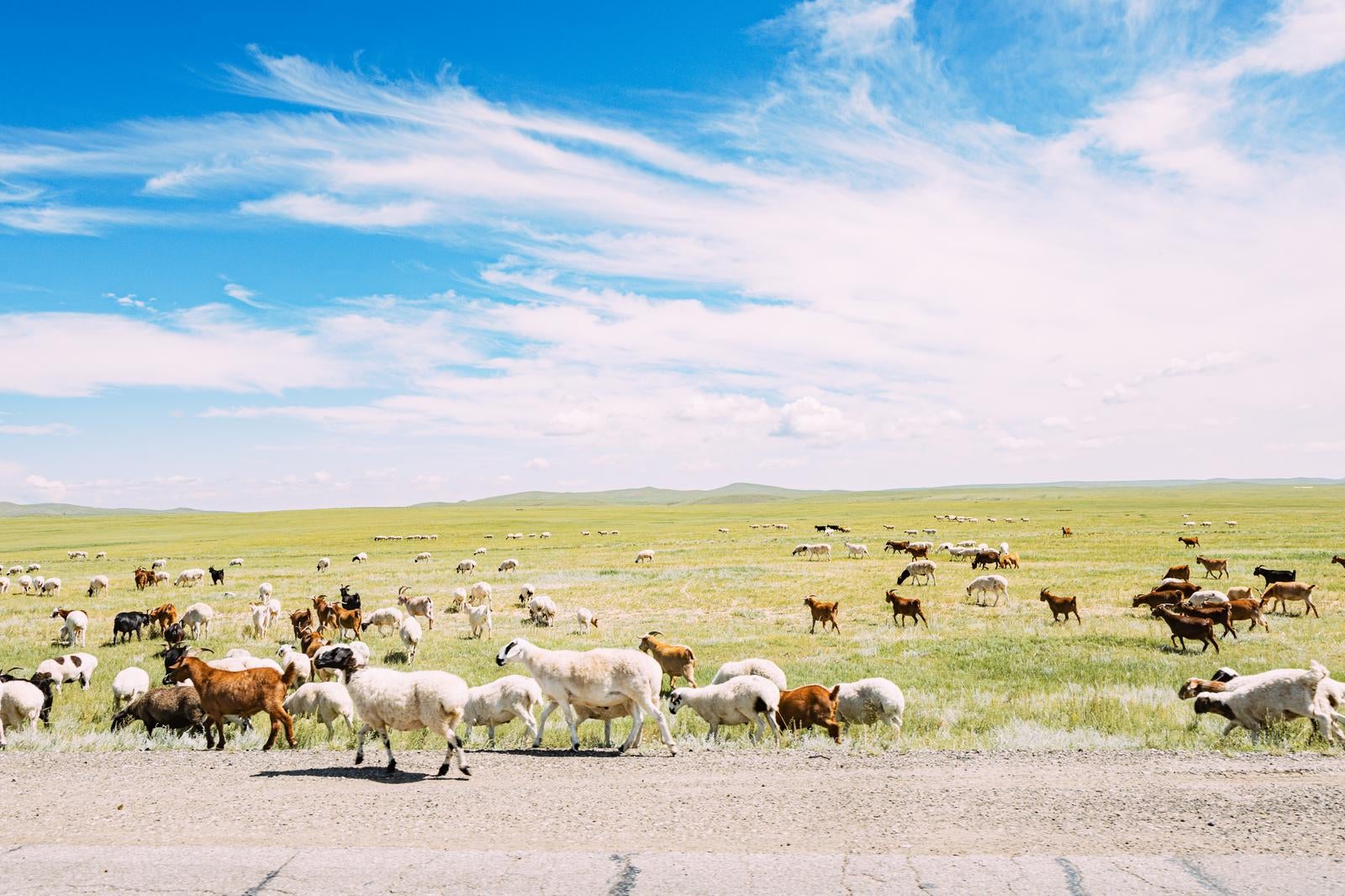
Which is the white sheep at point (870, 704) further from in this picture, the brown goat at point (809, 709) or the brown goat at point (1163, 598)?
the brown goat at point (1163, 598)

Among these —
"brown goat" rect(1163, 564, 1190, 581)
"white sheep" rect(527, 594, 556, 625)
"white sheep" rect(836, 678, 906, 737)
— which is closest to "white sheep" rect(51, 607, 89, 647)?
"white sheep" rect(527, 594, 556, 625)

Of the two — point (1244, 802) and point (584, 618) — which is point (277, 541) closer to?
point (584, 618)

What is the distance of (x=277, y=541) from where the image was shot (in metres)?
89.3

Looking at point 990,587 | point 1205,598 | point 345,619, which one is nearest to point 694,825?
point 345,619

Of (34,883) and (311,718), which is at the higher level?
(34,883)

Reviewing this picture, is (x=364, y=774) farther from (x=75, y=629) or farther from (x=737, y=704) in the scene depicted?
(x=75, y=629)

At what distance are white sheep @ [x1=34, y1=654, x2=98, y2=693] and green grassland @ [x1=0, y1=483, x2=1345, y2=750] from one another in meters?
0.32

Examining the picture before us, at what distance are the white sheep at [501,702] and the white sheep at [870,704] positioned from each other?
210 inches

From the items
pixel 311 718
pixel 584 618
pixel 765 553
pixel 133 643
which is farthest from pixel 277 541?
pixel 311 718


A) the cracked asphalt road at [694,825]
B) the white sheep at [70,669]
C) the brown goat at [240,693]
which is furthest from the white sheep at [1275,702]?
the white sheep at [70,669]

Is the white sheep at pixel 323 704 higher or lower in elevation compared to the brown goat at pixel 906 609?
higher

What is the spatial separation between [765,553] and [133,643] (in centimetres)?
4304

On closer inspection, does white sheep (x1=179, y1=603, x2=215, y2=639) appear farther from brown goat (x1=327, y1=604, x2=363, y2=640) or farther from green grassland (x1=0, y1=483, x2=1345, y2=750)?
brown goat (x1=327, y1=604, x2=363, y2=640)

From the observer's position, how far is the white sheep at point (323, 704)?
1380cm
